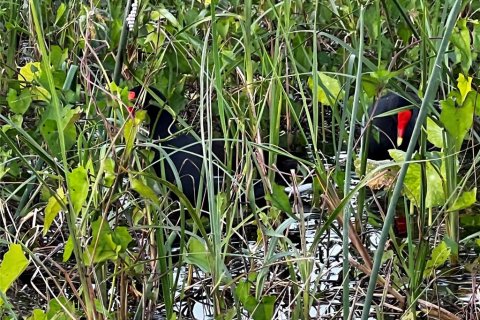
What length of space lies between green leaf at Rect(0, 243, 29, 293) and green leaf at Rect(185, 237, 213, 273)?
0.35 m

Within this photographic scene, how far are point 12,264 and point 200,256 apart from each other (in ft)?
1.25

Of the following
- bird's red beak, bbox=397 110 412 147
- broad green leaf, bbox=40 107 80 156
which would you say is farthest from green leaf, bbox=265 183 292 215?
bird's red beak, bbox=397 110 412 147

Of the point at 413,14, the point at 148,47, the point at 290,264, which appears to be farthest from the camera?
the point at 148,47

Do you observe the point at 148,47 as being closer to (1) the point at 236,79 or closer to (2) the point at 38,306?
(1) the point at 236,79

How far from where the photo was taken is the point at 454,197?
2.29 m

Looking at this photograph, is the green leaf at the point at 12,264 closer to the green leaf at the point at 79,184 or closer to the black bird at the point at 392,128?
the green leaf at the point at 79,184

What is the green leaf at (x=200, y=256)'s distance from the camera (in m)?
2.01

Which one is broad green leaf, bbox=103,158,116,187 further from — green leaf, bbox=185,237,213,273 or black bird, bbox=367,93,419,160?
black bird, bbox=367,93,419,160

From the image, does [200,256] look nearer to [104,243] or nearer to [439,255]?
[104,243]

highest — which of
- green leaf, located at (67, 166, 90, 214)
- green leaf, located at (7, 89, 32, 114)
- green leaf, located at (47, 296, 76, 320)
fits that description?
green leaf, located at (67, 166, 90, 214)

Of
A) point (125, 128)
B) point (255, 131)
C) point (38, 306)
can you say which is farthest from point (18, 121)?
point (125, 128)

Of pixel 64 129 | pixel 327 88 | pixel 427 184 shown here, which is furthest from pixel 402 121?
pixel 64 129

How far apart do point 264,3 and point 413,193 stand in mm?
1508

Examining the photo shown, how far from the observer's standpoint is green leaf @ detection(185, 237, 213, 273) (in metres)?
2.01
